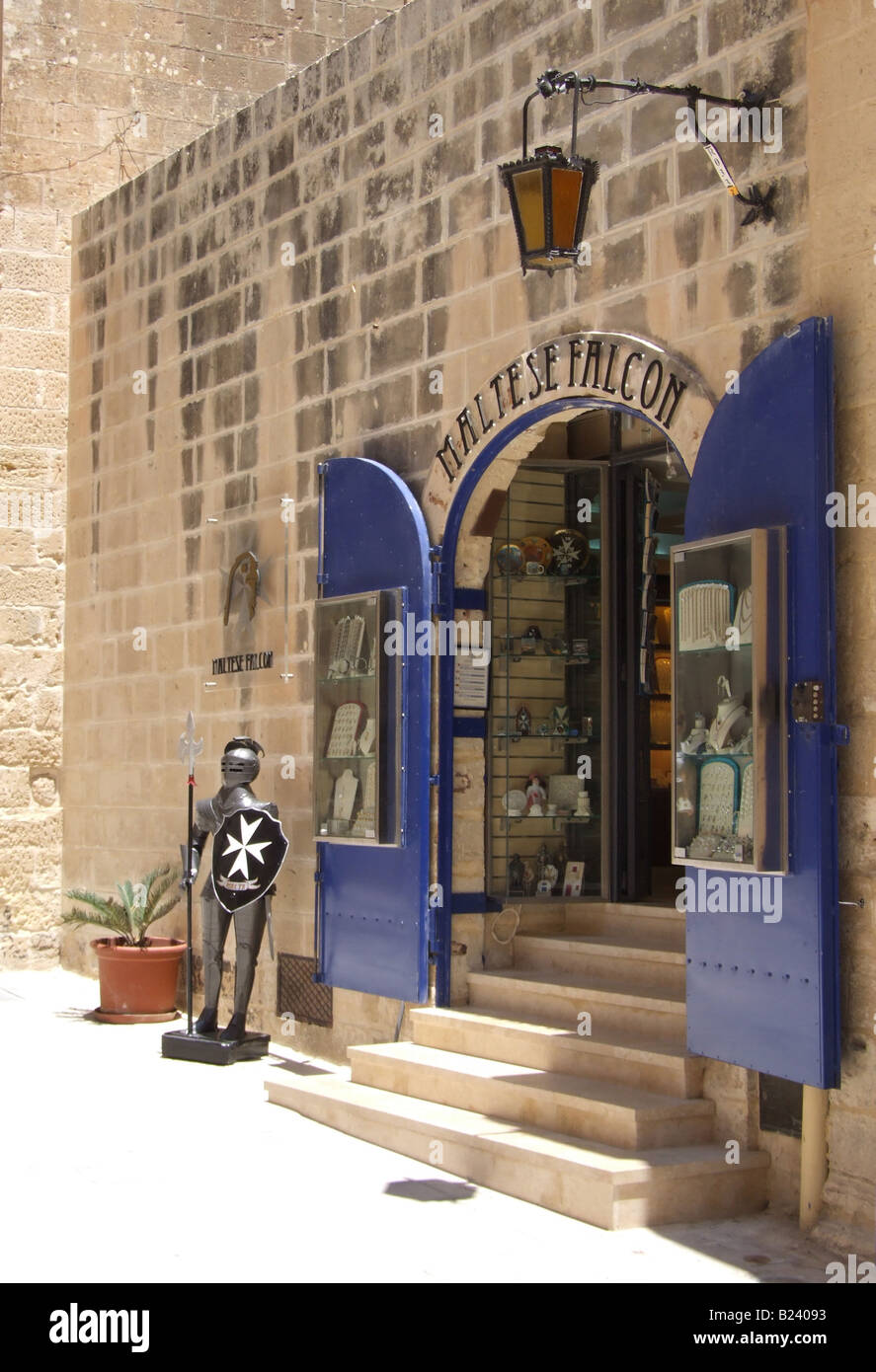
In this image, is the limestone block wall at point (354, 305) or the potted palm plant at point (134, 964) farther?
the potted palm plant at point (134, 964)

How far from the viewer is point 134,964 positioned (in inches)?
371

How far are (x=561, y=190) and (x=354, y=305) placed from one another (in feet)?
9.04

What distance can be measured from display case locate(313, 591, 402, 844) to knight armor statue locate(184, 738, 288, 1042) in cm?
28

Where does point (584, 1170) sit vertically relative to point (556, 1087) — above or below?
below

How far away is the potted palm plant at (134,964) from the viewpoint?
9.43 metres

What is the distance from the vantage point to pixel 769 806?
527cm

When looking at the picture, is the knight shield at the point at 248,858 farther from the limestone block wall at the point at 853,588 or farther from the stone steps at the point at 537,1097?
the limestone block wall at the point at 853,588

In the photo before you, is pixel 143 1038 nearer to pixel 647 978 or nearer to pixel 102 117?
pixel 647 978

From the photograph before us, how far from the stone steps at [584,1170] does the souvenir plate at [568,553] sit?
287 cm

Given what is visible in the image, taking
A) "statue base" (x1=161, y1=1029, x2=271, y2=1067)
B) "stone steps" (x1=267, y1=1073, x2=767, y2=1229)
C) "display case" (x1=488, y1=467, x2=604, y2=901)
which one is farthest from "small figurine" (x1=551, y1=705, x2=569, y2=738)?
"stone steps" (x1=267, y1=1073, x2=767, y2=1229)

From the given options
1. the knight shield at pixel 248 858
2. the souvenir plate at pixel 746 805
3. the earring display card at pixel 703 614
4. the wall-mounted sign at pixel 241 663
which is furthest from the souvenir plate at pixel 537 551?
the souvenir plate at pixel 746 805

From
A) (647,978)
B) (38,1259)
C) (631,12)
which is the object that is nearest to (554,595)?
(647,978)

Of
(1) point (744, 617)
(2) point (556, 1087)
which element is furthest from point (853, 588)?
(2) point (556, 1087)

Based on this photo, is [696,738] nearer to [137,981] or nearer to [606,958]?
[606,958]
